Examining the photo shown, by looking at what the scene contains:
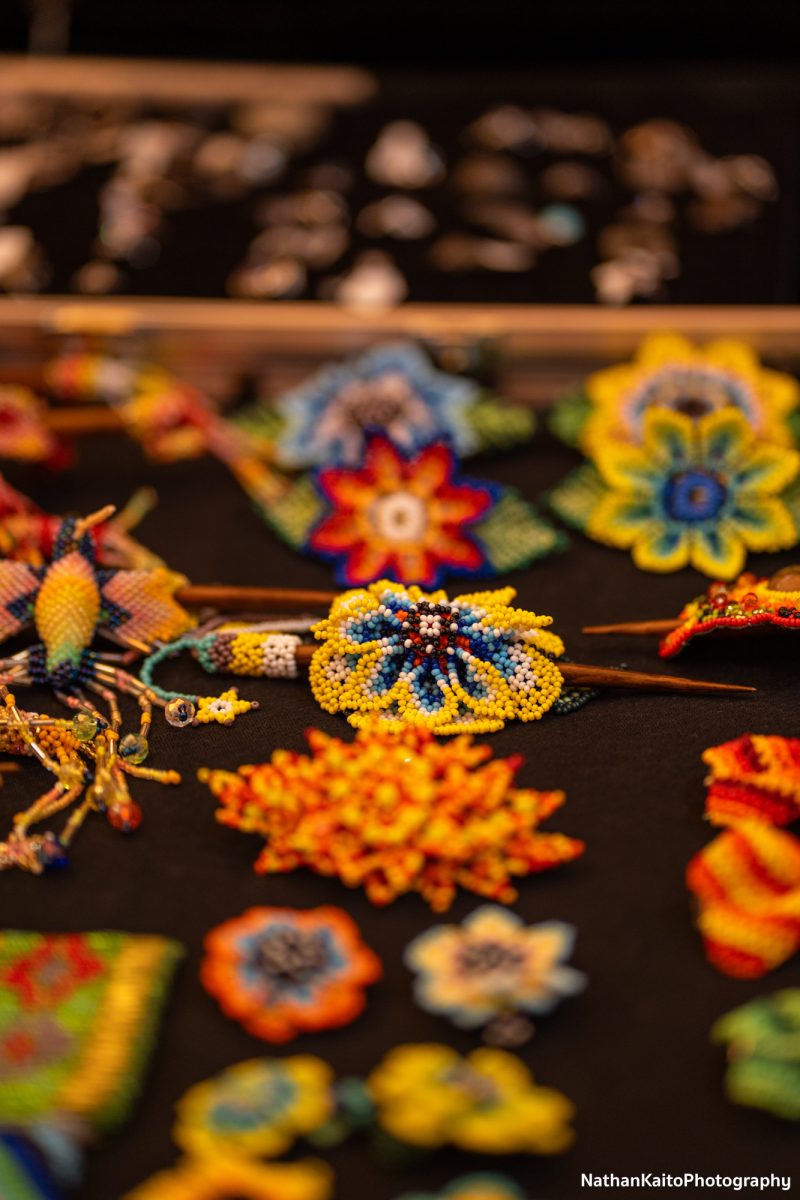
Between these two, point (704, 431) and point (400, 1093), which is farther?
point (704, 431)

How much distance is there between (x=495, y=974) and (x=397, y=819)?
16 cm

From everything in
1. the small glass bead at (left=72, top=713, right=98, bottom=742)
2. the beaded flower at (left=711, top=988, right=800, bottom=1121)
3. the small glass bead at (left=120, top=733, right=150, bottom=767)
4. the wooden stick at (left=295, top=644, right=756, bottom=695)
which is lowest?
the beaded flower at (left=711, top=988, right=800, bottom=1121)

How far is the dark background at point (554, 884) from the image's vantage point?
918 millimetres

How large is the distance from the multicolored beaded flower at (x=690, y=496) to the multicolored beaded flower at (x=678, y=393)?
0.05 meters

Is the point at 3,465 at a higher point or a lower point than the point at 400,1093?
higher

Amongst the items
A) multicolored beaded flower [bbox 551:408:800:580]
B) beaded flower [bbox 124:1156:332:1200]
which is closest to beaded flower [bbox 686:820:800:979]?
beaded flower [bbox 124:1156:332:1200]

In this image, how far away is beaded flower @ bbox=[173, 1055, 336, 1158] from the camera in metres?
0.90

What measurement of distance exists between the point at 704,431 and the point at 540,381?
1.03 feet

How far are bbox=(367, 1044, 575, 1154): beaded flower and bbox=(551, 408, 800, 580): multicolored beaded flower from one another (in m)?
0.71

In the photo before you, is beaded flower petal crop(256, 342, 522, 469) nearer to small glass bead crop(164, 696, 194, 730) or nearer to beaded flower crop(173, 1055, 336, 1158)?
small glass bead crop(164, 696, 194, 730)

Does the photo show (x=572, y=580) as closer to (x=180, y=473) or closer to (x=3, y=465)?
(x=180, y=473)

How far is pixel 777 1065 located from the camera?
0.92m

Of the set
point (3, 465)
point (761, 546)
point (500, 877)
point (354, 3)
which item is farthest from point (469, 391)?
point (354, 3)

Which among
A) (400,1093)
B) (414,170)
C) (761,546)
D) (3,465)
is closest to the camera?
(400,1093)
